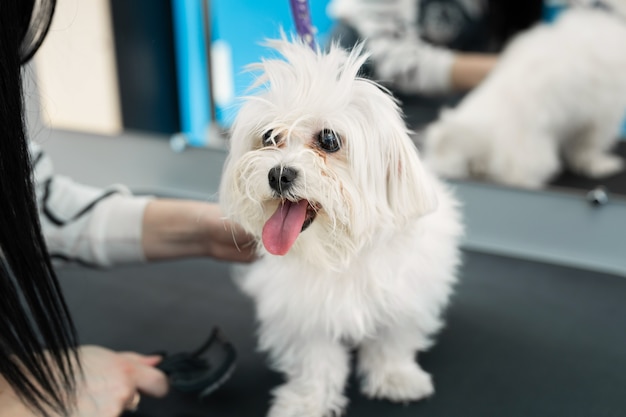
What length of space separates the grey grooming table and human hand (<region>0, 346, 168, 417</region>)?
4 cm

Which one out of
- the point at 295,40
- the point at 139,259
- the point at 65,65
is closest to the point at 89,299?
the point at 139,259

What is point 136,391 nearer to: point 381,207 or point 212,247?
point 212,247

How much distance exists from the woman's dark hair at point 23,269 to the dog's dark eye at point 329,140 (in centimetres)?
26

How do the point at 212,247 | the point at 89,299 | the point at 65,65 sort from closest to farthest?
the point at 212,247 → the point at 89,299 → the point at 65,65

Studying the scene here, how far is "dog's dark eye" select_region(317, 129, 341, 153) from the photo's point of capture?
1.73 ft

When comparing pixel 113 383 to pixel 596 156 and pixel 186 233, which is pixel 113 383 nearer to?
pixel 186 233

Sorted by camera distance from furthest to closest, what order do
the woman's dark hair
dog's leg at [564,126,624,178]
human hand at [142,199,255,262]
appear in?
1. dog's leg at [564,126,624,178]
2. human hand at [142,199,255,262]
3. the woman's dark hair

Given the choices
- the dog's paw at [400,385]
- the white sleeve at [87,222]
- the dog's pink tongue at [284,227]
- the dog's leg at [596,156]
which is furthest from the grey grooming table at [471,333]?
the dog's leg at [596,156]

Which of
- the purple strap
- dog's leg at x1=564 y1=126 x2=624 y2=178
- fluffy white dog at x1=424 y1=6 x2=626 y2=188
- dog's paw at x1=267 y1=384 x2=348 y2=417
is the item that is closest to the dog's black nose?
the purple strap

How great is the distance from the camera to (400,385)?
0.67 meters

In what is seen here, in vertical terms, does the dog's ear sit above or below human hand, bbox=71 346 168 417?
above

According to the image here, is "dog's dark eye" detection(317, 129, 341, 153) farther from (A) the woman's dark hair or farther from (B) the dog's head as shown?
(A) the woman's dark hair

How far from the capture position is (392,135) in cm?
53

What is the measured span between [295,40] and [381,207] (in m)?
0.18
